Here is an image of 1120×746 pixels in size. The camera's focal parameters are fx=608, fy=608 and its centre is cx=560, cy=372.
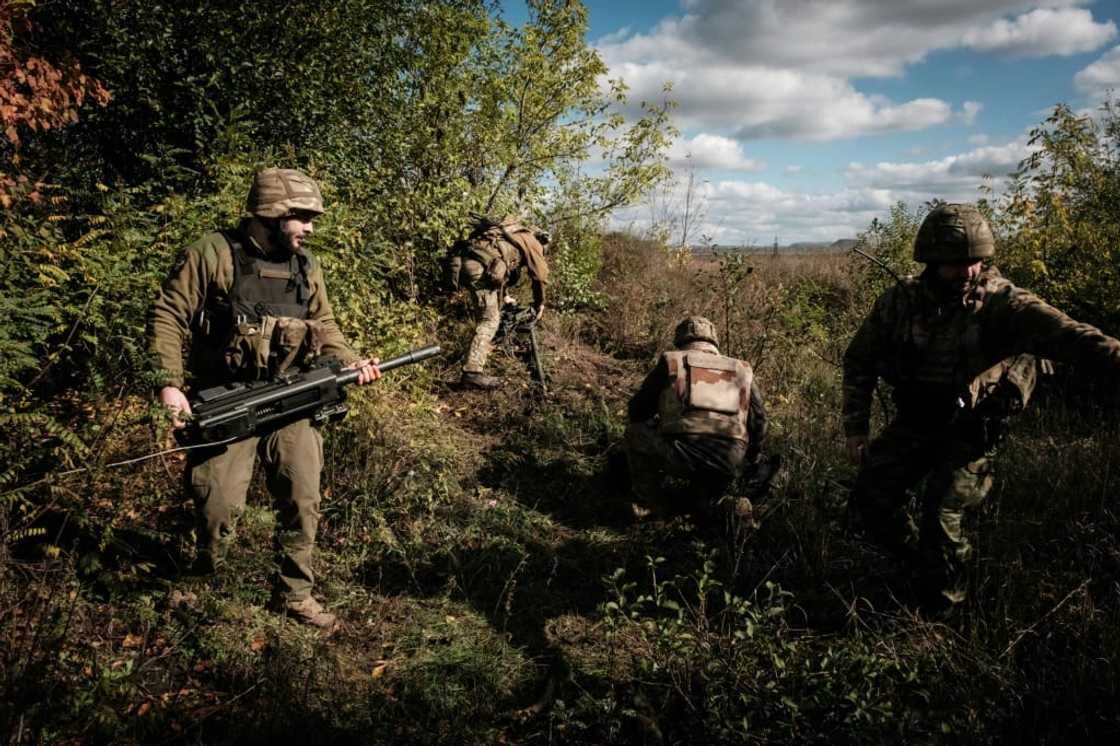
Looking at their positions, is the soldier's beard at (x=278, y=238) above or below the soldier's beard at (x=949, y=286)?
above

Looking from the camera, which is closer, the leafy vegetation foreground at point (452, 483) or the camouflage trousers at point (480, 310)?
the leafy vegetation foreground at point (452, 483)

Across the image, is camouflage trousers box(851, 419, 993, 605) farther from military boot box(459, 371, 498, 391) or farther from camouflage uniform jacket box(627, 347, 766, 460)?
military boot box(459, 371, 498, 391)

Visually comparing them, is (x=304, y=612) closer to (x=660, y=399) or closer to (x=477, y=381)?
(x=660, y=399)

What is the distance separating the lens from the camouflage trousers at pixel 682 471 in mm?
3967

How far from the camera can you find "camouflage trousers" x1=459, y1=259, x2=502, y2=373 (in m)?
6.09

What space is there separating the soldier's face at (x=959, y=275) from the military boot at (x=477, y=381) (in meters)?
4.01

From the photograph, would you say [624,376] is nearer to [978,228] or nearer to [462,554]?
[462,554]

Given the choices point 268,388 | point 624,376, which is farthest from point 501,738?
point 624,376

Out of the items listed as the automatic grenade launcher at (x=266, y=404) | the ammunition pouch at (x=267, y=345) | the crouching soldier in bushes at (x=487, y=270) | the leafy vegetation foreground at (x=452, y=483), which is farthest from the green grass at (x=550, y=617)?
the crouching soldier in bushes at (x=487, y=270)

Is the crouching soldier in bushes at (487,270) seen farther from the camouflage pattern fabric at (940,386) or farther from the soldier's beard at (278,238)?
the camouflage pattern fabric at (940,386)

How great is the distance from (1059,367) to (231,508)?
7.18m

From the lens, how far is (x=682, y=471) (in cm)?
399

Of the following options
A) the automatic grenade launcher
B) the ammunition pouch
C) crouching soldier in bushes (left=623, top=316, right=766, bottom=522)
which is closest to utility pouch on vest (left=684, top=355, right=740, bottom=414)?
crouching soldier in bushes (left=623, top=316, right=766, bottom=522)

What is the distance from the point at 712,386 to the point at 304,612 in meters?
2.76
